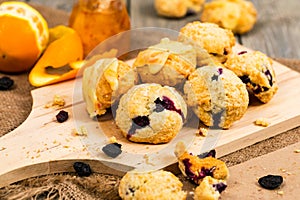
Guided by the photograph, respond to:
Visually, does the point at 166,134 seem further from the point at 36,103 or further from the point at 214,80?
the point at 36,103

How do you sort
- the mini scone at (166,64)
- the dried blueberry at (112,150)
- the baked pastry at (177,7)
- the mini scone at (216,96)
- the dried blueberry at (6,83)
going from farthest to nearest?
the baked pastry at (177,7), the dried blueberry at (6,83), the mini scone at (166,64), the mini scone at (216,96), the dried blueberry at (112,150)

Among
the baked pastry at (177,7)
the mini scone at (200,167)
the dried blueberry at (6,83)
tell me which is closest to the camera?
the mini scone at (200,167)

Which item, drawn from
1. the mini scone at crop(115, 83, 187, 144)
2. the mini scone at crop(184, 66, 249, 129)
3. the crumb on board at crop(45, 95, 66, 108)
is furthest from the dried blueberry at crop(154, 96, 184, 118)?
the crumb on board at crop(45, 95, 66, 108)

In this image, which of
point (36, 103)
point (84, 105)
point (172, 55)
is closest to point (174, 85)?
point (172, 55)

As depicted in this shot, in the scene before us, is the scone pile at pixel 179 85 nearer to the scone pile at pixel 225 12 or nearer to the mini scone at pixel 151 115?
the mini scone at pixel 151 115

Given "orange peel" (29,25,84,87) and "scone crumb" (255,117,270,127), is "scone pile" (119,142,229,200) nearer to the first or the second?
"scone crumb" (255,117,270,127)

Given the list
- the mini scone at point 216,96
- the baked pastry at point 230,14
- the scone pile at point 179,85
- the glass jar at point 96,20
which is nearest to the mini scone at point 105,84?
the scone pile at point 179,85
